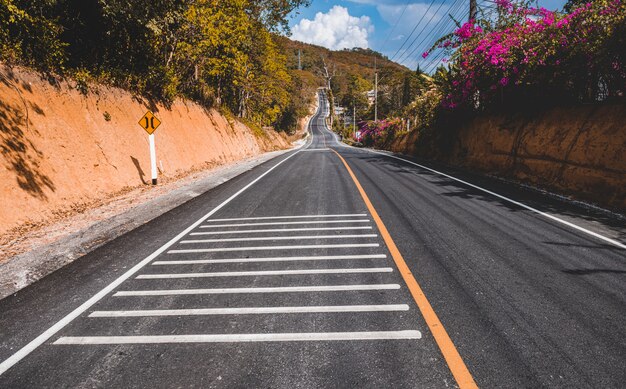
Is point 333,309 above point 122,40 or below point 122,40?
below

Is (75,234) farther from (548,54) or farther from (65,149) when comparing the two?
(548,54)

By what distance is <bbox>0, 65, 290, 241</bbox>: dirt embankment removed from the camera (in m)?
7.11

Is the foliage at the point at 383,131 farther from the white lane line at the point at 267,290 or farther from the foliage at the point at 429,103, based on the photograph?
the white lane line at the point at 267,290

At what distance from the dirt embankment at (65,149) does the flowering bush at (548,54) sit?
13699 mm

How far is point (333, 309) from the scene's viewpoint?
10.9 feet

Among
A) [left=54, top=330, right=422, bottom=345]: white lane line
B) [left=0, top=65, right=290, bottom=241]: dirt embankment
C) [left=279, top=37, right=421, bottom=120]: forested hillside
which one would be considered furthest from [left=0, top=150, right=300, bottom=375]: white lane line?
[left=279, top=37, right=421, bottom=120]: forested hillside

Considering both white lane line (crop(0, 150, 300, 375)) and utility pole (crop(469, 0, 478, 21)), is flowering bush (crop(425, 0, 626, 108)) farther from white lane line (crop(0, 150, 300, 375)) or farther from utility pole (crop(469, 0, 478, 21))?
white lane line (crop(0, 150, 300, 375))

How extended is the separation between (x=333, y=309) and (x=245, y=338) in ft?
3.04

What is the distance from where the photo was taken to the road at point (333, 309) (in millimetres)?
2525

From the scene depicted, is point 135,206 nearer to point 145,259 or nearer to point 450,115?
point 145,259

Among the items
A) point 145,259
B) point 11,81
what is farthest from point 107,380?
point 11,81

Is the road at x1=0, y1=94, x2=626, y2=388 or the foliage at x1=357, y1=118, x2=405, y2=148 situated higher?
the foliage at x1=357, y1=118, x2=405, y2=148

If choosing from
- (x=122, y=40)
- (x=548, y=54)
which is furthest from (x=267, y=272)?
(x=122, y=40)

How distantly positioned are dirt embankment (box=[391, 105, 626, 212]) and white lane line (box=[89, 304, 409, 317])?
733cm
